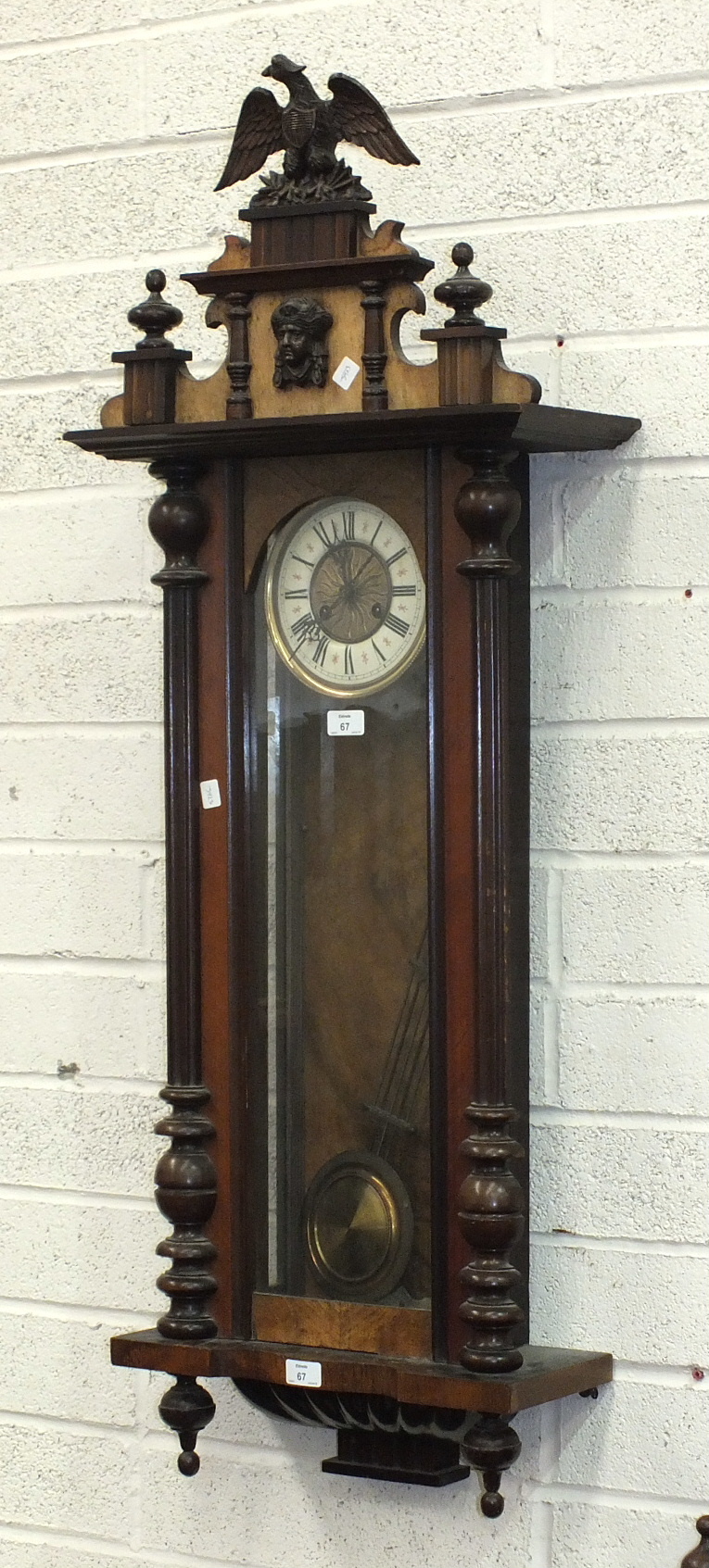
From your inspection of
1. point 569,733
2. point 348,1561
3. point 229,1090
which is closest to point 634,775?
point 569,733

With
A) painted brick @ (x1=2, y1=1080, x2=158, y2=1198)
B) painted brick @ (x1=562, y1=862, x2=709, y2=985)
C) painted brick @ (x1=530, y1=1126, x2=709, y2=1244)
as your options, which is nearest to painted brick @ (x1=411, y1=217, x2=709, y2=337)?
painted brick @ (x1=562, y1=862, x2=709, y2=985)

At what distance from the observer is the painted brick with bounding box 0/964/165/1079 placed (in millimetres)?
1712

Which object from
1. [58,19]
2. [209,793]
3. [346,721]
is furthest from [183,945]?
[58,19]

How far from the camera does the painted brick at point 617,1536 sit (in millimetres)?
1497

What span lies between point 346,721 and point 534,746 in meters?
0.19

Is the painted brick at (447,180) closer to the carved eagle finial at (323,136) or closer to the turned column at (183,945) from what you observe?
the carved eagle finial at (323,136)

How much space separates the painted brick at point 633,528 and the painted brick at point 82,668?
395 millimetres

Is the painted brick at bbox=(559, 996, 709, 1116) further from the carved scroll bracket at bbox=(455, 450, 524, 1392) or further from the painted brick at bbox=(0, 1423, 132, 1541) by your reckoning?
the painted brick at bbox=(0, 1423, 132, 1541)

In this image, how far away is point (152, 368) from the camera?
146 cm

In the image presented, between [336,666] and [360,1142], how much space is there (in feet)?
1.16

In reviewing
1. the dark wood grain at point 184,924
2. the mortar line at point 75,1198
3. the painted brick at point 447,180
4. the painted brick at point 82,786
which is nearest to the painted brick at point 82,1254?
the mortar line at point 75,1198

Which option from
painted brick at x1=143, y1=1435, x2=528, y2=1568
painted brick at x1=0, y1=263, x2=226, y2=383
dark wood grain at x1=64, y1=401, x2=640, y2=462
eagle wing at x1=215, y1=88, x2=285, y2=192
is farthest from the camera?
painted brick at x1=0, y1=263, x2=226, y2=383

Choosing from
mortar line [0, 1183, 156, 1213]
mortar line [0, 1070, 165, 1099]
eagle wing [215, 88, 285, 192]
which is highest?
eagle wing [215, 88, 285, 192]

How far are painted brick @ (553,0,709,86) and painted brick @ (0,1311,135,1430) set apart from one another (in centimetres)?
115
